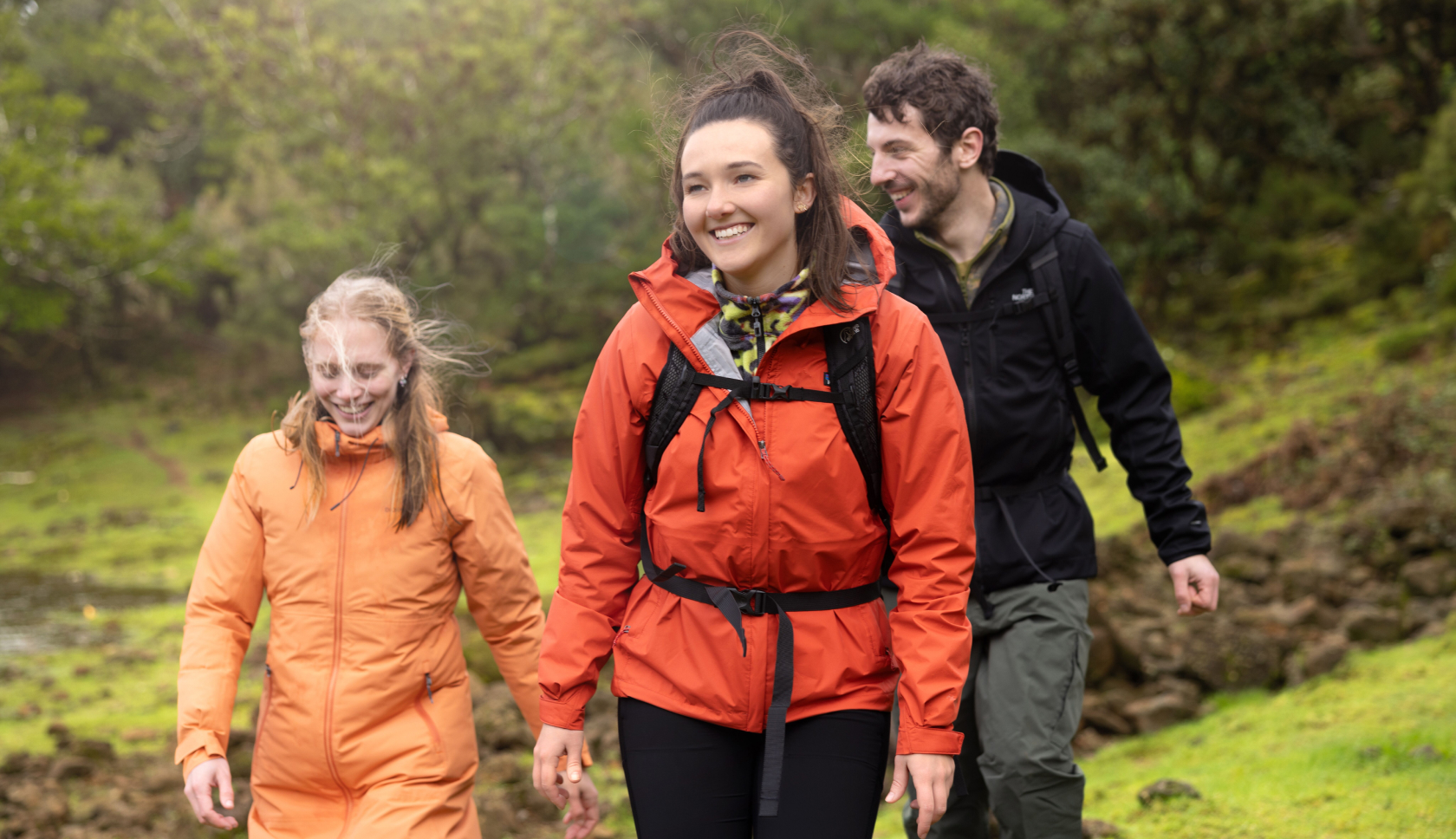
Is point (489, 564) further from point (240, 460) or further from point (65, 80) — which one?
point (65, 80)

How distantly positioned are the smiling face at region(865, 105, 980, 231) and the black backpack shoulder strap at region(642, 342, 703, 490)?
1230 millimetres

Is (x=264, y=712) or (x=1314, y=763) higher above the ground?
(x=264, y=712)

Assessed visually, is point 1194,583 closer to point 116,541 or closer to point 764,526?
point 764,526

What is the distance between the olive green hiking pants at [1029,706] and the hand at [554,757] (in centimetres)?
98

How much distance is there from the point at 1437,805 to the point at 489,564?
3275 mm

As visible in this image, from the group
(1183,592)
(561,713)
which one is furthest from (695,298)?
(1183,592)

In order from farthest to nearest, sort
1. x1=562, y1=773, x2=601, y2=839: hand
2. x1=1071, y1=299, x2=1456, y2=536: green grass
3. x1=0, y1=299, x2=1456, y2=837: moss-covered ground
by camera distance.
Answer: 1. x1=1071, y1=299, x2=1456, y2=536: green grass
2. x1=0, y1=299, x2=1456, y2=837: moss-covered ground
3. x1=562, y1=773, x2=601, y2=839: hand

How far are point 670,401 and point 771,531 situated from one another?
33cm

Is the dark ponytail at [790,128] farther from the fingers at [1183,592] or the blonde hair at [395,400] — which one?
the fingers at [1183,592]

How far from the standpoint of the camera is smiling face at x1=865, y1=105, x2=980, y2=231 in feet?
10.9

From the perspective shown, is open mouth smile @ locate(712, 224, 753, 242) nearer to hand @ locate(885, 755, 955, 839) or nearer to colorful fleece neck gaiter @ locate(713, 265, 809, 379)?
colorful fleece neck gaiter @ locate(713, 265, 809, 379)

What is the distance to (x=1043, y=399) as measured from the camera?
3.21 metres

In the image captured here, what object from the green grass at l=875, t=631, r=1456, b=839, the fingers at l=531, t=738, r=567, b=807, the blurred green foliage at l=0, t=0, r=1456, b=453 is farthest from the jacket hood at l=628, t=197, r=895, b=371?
the blurred green foliage at l=0, t=0, r=1456, b=453

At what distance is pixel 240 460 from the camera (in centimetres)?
305
